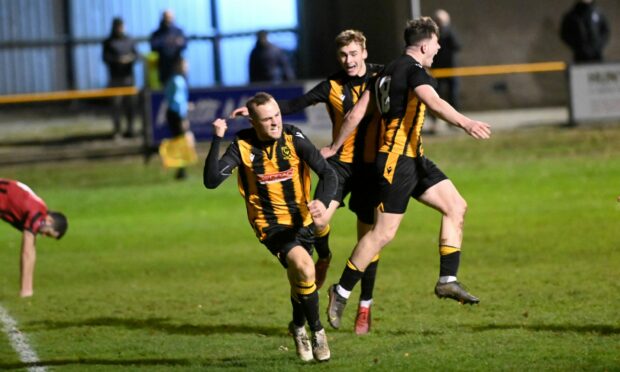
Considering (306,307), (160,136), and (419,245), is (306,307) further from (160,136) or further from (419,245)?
(160,136)

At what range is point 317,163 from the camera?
873 centimetres

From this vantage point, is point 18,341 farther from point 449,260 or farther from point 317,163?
point 449,260

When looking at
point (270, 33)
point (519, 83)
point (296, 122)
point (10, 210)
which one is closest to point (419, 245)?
point (10, 210)

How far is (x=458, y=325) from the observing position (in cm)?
992

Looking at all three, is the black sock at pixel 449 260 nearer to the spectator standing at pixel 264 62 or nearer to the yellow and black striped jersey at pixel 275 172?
the yellow and black striped jersey at pixel 275 172

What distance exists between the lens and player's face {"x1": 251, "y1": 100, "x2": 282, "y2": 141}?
28.0 feet

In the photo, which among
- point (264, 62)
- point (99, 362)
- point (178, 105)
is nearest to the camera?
point (99, 362)

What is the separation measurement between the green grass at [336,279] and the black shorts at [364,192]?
0.89m

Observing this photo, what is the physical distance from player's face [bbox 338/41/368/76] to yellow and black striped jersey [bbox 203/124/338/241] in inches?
42.9

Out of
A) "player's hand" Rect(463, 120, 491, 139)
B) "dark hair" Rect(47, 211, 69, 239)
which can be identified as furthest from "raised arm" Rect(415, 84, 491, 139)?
"dark hair" Rect(47, 211, 69, 239)

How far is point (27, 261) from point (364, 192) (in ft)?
12.7

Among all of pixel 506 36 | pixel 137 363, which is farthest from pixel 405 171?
pixel 506 36

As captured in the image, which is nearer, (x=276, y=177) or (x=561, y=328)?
(x=276, y=177)

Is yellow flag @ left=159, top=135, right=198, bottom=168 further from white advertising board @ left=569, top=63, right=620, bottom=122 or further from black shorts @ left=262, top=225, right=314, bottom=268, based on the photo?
black shorts @ left=262, top=225, right=314, bottom=268
